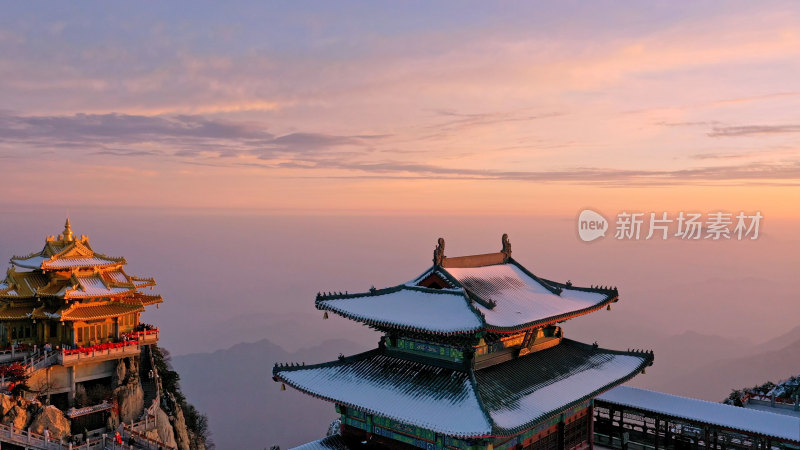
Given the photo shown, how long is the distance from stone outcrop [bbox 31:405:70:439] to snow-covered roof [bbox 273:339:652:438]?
20.2m

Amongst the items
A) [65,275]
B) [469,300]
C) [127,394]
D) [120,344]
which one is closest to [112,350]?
[120,344]

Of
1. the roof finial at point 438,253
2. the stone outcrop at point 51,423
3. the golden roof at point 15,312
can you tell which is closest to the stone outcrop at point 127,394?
the stone outcrop at point 51,423

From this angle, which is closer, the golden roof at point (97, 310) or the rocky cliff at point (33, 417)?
the rocky cliff at point (33, 417)

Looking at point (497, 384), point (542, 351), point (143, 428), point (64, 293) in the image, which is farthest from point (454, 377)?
point (64, 293)

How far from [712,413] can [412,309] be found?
15.2m

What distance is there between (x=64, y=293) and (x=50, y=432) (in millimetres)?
11812

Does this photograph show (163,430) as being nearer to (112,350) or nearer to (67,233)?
(112,350)

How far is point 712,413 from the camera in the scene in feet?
80.1

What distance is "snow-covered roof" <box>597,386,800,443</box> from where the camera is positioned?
2248cm

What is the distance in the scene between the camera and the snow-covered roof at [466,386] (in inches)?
700

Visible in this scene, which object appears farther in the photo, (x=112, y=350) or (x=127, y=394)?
(x=112, y=350)

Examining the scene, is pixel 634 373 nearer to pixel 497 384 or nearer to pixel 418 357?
pixel 497 384

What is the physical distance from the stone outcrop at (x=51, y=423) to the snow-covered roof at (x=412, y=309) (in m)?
22.6

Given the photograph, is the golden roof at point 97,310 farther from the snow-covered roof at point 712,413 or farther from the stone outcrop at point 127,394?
the snow-covered roof at point 712,413
